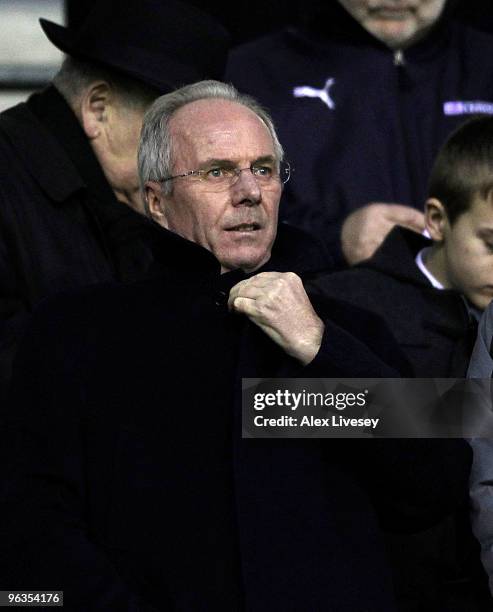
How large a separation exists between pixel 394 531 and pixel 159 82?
153 cm

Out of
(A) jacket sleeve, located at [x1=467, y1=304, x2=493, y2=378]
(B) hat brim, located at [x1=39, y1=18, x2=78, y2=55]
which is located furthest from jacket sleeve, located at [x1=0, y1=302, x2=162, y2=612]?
(B) hat brim, located at [x1=39, y1=18, x2=78, y2=55]

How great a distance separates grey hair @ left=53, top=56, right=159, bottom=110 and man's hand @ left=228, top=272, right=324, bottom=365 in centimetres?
116

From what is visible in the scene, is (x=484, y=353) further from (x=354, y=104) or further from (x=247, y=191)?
(x=354, y=104)

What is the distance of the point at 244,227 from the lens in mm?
3643

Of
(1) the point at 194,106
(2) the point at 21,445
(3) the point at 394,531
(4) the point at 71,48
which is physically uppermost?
(4) the point at 71,48

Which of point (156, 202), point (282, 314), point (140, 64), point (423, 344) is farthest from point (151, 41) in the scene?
point (282, 314)

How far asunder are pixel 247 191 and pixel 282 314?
1.44 ft

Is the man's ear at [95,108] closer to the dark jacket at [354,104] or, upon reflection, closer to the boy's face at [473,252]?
the dark jacket at [354,104]

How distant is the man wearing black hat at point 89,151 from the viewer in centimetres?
397

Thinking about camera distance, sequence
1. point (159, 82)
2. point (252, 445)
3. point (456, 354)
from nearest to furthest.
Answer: point (252, 445)
point (456, 354)
point (159, 82)

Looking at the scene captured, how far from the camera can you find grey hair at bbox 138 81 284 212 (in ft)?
12.5

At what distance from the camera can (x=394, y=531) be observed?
11.4 feet

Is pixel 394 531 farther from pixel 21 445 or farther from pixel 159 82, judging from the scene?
pixel 159 82

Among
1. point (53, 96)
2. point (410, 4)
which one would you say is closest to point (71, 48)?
point (53, 96)
